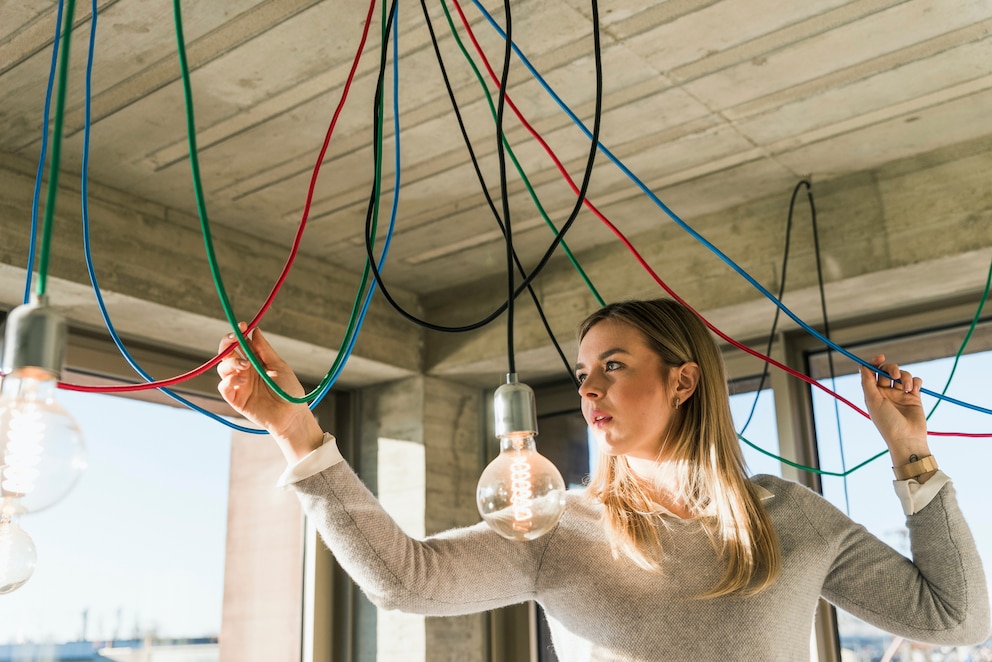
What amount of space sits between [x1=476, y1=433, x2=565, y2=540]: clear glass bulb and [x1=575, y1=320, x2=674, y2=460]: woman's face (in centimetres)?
51

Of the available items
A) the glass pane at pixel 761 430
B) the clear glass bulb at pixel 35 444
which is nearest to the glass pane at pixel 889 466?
the glass pane at pixel 761 430

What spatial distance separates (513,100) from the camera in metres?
2.08

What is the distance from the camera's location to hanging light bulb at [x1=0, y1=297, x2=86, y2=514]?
0.71 metres

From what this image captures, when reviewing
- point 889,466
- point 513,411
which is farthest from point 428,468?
point 513,411

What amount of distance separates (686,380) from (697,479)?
0.52 ft

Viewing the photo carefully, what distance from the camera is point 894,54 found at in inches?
76.6

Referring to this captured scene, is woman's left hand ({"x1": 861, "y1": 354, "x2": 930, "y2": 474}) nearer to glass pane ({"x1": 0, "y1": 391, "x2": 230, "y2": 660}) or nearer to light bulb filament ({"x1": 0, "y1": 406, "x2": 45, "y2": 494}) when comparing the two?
light bulb filament ({"x1": 0, "y1": 406, "x2": 45, "y2": 494})

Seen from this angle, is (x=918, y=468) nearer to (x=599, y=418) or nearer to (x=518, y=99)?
(x=599, y=418)

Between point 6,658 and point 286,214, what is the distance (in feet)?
4.13

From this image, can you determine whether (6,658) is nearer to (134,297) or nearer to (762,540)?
(134,297)

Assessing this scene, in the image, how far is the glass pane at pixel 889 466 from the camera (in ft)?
7.97

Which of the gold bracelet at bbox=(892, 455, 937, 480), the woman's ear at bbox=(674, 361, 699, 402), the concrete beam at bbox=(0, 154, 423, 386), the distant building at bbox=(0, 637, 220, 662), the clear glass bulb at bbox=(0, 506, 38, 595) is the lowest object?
the distant building at bbox=(0, 637, 220, 662)

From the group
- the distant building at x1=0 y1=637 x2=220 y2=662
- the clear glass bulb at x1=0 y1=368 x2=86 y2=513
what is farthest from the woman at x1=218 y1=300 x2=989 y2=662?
the distant building at x1=0 y1=637 x2=220 y2=662

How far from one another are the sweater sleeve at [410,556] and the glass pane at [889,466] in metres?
1.46
